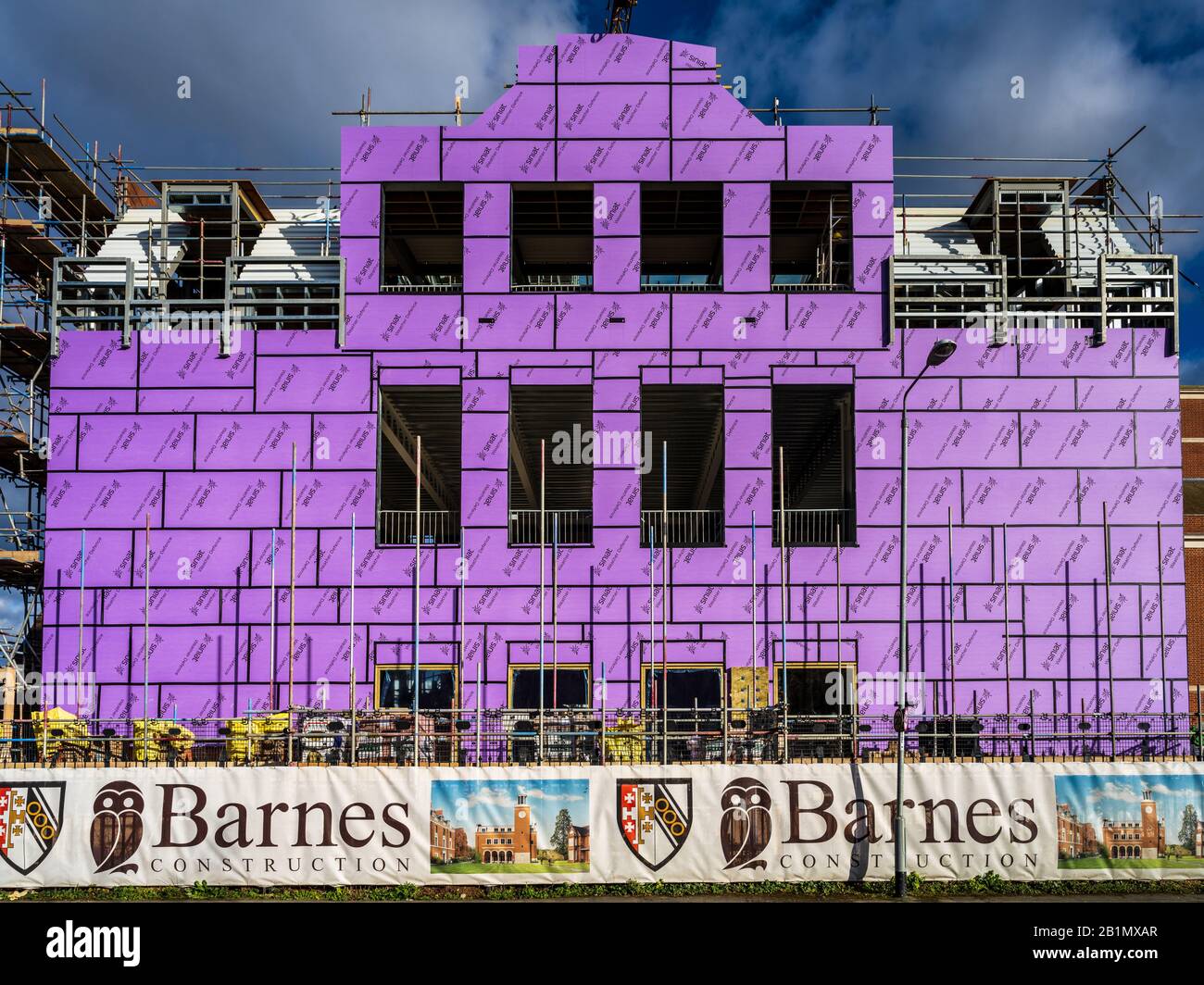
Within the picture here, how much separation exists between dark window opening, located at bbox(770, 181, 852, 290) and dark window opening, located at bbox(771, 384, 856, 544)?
3268 mm

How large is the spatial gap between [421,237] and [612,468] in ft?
41.1

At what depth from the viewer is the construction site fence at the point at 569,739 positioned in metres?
23.2

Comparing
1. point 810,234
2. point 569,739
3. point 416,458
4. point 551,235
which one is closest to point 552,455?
point 416,458

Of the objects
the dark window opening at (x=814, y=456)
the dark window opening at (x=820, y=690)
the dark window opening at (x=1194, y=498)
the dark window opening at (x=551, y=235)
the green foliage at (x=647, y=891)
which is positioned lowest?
the green foliage at (x=647, y=891)

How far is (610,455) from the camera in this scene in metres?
33.1

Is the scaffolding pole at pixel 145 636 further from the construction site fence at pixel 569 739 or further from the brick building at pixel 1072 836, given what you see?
the brick building at pixel 1072 836

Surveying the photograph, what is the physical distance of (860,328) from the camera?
3359cm

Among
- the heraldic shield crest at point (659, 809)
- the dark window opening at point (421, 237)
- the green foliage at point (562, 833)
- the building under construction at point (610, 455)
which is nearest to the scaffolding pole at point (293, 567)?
the building under construction at point (610, 455)

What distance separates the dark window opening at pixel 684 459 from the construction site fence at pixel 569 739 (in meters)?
5.97

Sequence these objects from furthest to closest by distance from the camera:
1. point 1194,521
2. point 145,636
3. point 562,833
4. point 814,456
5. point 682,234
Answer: point 1194,521
point 814,456
point 682,234
point 145,636
point 562,833

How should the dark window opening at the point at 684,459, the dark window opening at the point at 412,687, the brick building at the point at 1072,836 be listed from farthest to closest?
1. the dark window opening at the point at 684,459
2. the dark window opening at the point at 412,687
3. the brick building at the point at 1072,836

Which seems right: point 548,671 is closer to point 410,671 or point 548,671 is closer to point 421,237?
point 410,671

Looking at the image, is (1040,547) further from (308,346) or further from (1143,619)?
(308,346)

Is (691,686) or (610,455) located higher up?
(610,455)
